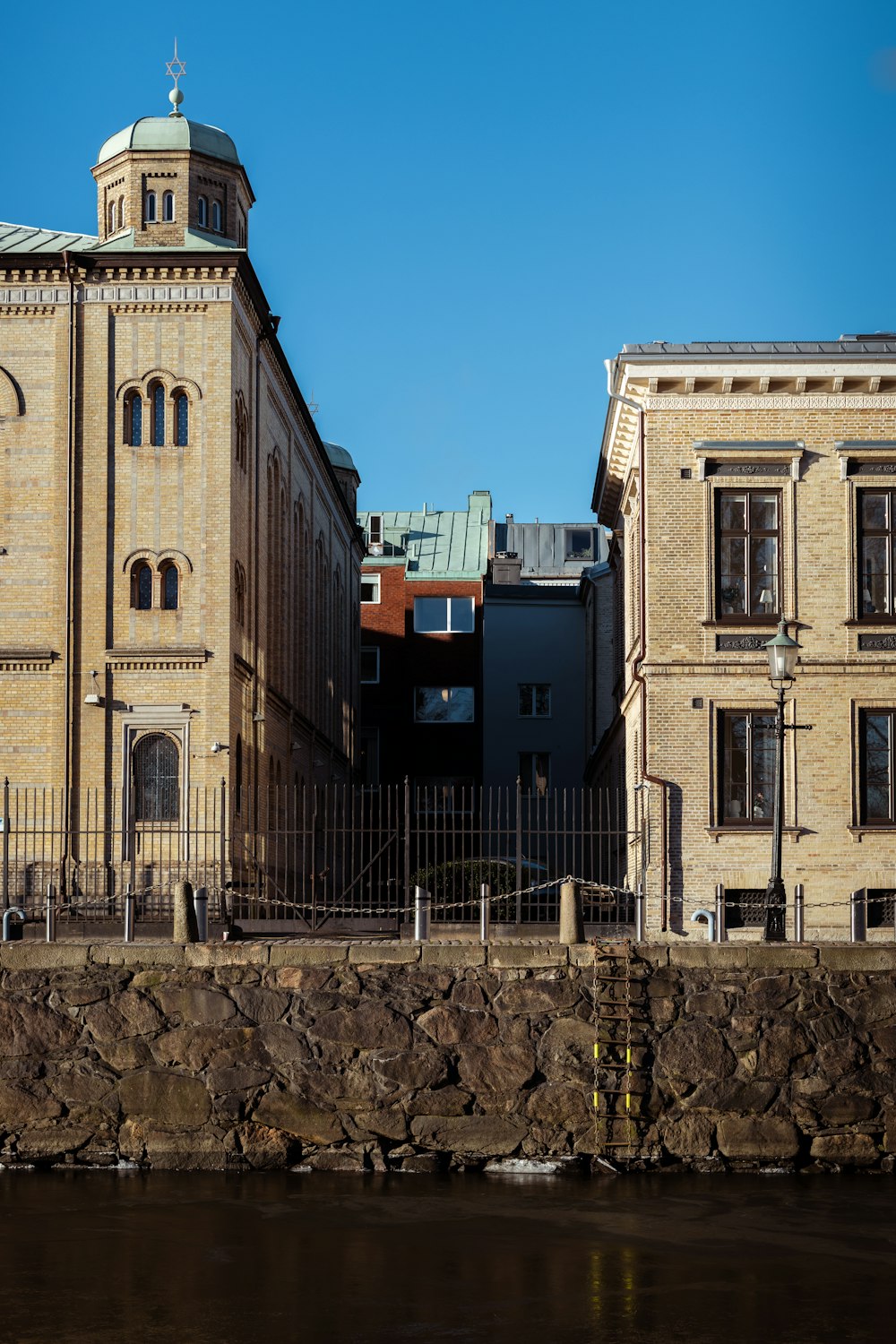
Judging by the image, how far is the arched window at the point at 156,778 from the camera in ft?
109

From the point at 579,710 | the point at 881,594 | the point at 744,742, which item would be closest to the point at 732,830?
the point at 744,742

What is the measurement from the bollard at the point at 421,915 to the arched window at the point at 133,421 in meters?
16.1

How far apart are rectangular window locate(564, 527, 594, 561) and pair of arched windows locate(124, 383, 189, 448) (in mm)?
40709

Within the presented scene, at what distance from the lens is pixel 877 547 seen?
29219 mm

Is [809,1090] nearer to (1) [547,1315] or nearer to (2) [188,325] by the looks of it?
(1) [547,1315]

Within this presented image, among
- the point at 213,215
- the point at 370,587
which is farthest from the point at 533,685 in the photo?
the point at 213,215

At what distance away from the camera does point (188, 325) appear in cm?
3450

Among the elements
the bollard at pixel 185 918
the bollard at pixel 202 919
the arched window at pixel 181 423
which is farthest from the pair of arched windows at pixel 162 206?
the bollard at pixel 185 918

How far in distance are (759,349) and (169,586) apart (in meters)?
12.5

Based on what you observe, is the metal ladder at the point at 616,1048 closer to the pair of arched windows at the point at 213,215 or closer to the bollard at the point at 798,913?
the bollard at the point at 798,913

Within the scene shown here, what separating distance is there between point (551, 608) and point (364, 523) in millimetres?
17377

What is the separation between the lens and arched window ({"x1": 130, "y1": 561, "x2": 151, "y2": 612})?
1344 inches

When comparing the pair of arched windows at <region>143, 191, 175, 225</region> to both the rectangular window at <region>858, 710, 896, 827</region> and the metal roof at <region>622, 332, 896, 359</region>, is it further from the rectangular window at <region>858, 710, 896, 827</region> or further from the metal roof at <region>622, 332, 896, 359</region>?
the rectangular window at <region>858, 710, 896, 827</region>

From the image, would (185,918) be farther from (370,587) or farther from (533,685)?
(370,587)
